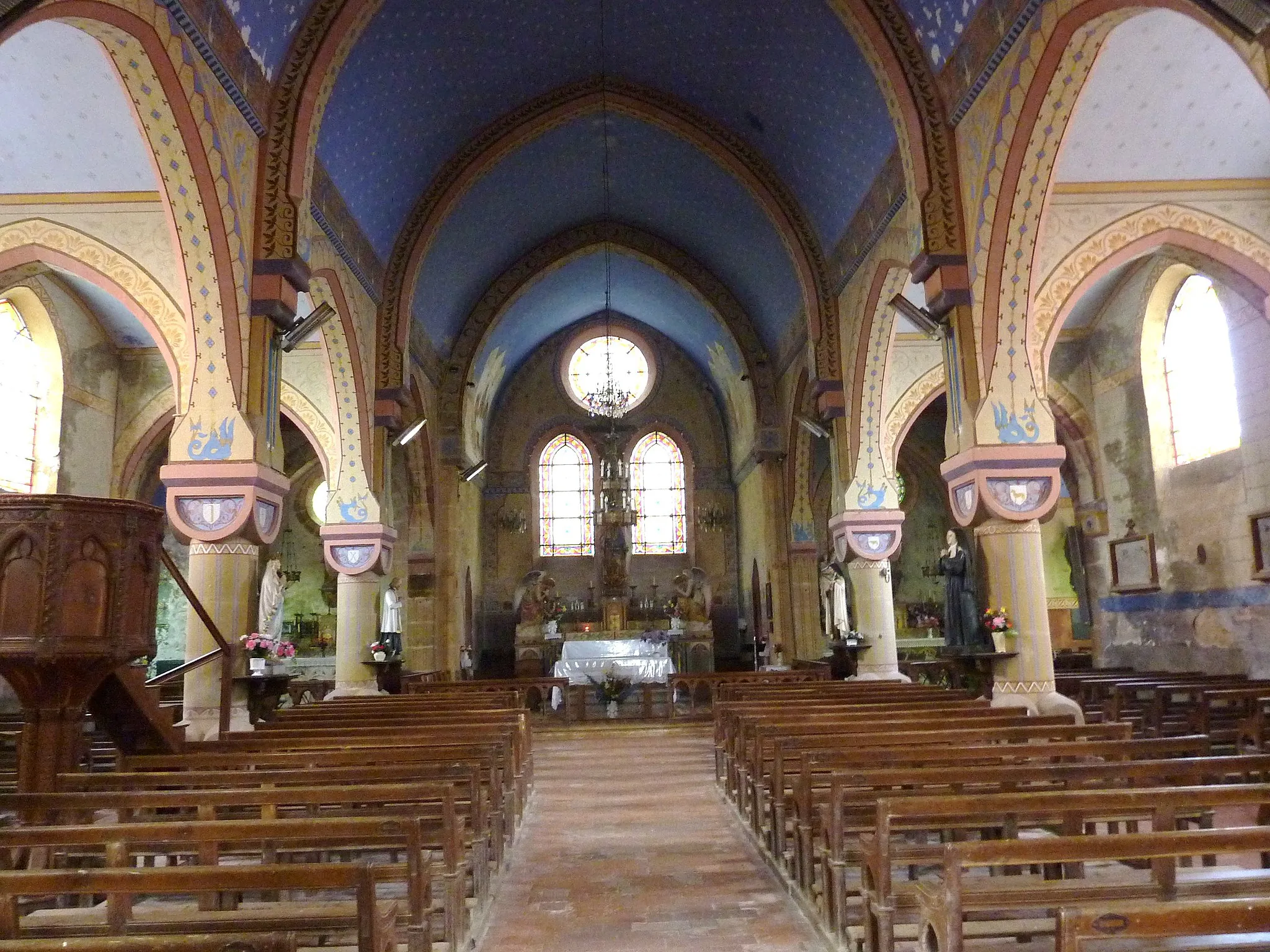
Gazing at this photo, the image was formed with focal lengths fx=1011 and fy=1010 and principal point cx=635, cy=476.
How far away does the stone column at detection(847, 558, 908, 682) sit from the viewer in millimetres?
14969

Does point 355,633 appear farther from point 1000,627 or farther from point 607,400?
point 1000,627

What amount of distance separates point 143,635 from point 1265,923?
212 inches

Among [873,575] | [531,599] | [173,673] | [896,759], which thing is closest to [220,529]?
[173,673]

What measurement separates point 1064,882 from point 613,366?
22516 mm

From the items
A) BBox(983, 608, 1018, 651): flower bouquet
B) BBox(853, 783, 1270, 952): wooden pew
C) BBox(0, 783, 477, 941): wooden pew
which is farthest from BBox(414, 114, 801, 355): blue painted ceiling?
BBox(853, 783, 1270, 952): wooden pew

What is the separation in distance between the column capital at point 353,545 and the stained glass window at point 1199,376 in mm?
12044

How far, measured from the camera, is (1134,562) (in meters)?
16.3

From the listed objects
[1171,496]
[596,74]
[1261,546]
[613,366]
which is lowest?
[1261,546]

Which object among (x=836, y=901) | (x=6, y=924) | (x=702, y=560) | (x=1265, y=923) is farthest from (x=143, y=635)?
(x=702, y=560)

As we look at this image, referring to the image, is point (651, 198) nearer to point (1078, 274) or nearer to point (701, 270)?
point (701, 270)

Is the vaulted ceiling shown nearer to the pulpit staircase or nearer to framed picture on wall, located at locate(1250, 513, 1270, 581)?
the pulpit staircase

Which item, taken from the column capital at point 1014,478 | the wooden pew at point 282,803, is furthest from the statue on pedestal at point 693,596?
the wooden pew at point 282,803

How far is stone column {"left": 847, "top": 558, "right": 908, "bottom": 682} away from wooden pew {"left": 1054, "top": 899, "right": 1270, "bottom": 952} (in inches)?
496

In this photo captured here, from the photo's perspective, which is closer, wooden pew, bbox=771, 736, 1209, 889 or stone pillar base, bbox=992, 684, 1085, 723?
wooden pew, bbox=771, 736, 1209, 889
